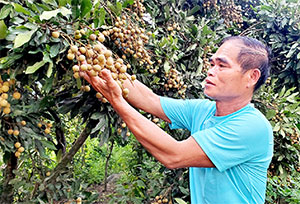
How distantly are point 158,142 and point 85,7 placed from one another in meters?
0.50

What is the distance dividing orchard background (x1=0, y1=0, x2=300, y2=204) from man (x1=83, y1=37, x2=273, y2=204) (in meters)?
0.17

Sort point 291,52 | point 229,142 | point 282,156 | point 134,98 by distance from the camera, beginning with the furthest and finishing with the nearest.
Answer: point 291,52 → point 282,156 → point 134,98 → point 229,142

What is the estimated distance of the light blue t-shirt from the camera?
1.02 m

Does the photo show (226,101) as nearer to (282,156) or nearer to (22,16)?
(22,16)

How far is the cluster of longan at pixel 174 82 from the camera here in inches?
58.1

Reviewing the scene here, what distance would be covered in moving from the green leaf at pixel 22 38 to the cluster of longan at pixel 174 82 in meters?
0.80

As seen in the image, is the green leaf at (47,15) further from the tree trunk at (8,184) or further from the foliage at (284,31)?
the foliage at (284,31)

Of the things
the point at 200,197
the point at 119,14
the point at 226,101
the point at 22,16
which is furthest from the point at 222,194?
the point at 22,16

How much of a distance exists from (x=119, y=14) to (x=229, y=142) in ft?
2.15

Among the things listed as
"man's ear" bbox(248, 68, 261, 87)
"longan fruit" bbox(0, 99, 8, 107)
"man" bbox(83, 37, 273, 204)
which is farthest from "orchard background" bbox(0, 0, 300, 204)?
"man's ear" bbox(248, 68, 261, 87)

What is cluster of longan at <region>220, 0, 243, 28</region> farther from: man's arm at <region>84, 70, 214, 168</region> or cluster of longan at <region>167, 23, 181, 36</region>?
man's arm at <region>84, 70, 214, 168</region>

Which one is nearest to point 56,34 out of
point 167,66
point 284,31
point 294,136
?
point 167,66

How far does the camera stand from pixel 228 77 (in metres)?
1.12

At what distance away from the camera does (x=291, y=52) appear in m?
2.50
